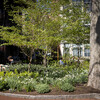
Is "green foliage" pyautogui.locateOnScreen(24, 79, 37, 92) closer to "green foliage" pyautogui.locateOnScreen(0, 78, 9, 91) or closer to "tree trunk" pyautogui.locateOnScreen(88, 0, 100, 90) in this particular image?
"green foliage" pyautogui.locateOnScreen(0, 78, 9, 91)

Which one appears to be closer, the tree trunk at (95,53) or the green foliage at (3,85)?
the green foliage at (3,85)

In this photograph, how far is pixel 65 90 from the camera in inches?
266

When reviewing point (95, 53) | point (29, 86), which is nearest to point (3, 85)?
point (29, 86)

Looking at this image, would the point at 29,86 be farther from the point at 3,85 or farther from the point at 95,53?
the point at 95,53

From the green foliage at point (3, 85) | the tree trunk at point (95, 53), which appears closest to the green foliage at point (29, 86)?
the green foliage at point (3, 85)

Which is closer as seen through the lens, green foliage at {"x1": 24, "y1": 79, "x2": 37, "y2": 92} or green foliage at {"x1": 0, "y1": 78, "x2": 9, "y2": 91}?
green foliage at {"x1": 24, "y1": 79, "x2": 37, "y2": 92}

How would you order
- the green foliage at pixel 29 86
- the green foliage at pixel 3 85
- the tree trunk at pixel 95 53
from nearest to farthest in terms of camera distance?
1. the green foliage at pixel 29 86
2. the green foliage at pixel 3 85
3. the tree trunk at pixel 95 53

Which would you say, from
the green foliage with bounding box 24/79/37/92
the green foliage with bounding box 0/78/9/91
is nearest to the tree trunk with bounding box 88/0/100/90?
the green foliage with bounding box 24/79/37/92

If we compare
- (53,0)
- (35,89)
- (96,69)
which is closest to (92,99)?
(96,69)

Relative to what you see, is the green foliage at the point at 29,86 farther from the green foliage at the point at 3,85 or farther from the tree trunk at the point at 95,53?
the tree trunk at the point at 95,53

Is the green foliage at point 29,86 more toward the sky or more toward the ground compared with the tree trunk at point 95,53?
more toward the ground

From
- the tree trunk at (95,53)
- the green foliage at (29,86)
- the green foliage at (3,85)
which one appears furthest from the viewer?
the tree trunk at (95,53)

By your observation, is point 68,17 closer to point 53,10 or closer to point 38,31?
point 53,10

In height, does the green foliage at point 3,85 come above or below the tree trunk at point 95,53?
below
